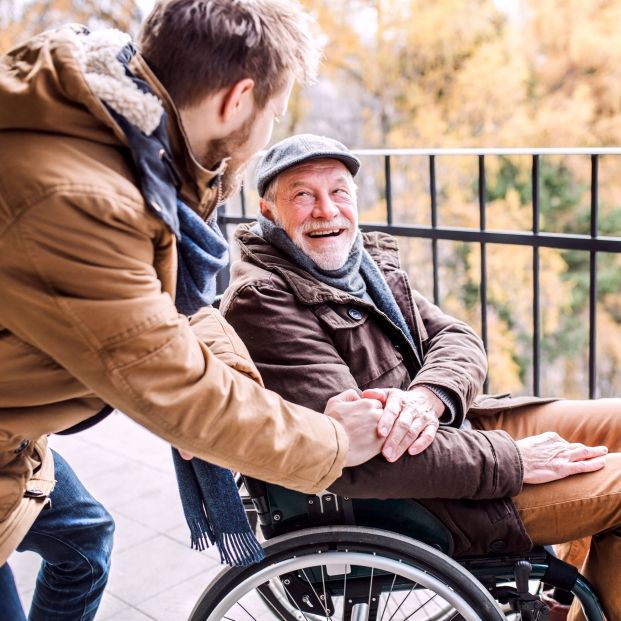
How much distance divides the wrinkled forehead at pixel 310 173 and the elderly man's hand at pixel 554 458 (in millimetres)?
824

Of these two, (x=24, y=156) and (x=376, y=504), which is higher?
(x=24, y=156)

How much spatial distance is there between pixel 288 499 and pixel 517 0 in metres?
13.2

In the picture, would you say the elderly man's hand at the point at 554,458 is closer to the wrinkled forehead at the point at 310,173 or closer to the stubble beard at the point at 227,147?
the wrinkled forehead at the point at 310,173

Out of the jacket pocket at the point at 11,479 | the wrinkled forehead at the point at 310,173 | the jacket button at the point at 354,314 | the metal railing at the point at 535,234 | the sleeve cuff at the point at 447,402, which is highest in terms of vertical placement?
the wrinkled forehead at the point at 310,173

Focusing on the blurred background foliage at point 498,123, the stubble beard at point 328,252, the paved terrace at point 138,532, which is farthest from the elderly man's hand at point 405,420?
the blurred background foliage at point 498,123

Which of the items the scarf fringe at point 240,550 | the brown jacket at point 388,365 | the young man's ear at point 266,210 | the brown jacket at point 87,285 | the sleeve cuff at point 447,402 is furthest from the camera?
the young man's ear at point 266,210

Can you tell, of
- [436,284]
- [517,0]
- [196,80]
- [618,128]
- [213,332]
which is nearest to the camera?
[196,80]

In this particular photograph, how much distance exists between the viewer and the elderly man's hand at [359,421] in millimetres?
1758

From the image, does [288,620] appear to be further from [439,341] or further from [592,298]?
[592,298]

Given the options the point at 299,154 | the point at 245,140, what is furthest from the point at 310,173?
the point at 245,140

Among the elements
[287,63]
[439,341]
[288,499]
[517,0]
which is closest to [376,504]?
[288,499]

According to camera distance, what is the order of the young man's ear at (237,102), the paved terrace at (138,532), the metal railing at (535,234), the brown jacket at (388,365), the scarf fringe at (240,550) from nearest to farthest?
the young man's ear at (237,102) < the scarf fringe at (240,550) < the brown jacket at (388,365) < the paved terrace at (138,532) < the metal railing at (535,234)

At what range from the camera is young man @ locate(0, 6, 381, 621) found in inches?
48.4

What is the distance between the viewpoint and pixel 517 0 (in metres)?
13.6
